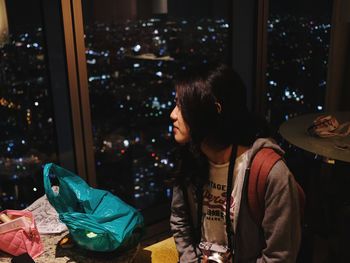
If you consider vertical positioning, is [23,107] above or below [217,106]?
below

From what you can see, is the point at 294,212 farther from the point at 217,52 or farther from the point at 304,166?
the point at 217,52

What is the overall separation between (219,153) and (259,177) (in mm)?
216

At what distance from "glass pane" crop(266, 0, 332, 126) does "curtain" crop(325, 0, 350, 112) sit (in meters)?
0.10

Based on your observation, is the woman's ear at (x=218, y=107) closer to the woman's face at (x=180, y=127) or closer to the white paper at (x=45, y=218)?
the woman's face at (x=180, y=127)

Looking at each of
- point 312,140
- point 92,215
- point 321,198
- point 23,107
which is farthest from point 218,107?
point 321,198

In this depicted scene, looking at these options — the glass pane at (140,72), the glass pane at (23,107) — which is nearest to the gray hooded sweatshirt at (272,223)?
the glass pane at (140,72)

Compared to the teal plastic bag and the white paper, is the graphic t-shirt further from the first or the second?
the white paper

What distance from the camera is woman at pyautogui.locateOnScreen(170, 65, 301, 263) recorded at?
132 cm

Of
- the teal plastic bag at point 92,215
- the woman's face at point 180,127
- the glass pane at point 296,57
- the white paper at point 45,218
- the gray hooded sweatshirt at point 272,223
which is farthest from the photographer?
the glass pane at point 296,57

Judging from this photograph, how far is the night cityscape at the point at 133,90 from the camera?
205 cm

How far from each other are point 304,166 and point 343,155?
827 millimetres

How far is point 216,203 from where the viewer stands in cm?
151

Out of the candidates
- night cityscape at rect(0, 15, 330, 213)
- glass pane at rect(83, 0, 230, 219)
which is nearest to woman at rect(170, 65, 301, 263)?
night cityscape at rect(0, 15, 330, 213)

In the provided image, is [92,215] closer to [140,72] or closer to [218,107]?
[218,107]
